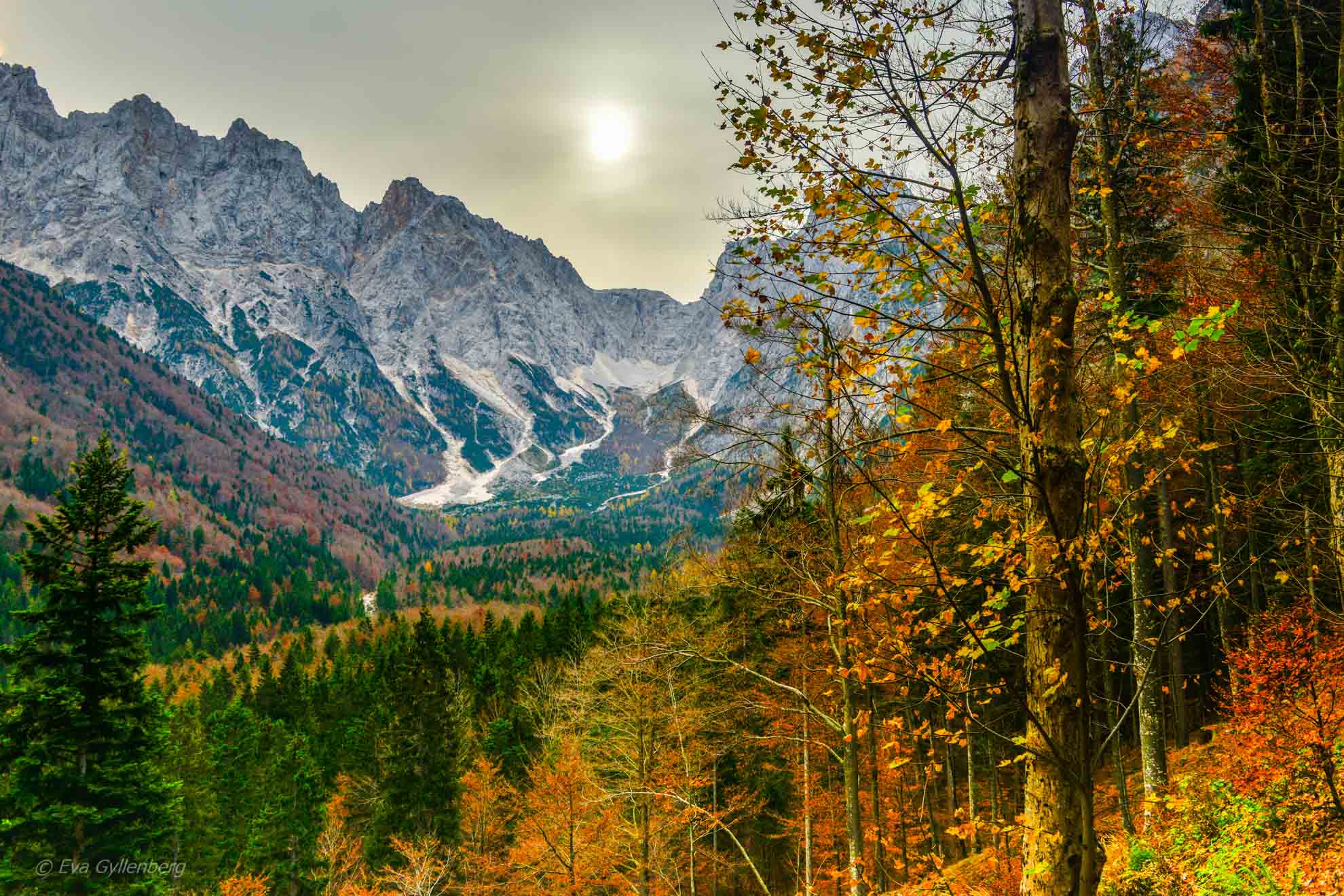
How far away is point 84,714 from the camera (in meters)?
14.0

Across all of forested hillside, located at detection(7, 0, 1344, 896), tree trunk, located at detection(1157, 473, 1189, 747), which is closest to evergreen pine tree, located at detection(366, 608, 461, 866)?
forested hillside, located at detection(7, 0, 1344, 896)

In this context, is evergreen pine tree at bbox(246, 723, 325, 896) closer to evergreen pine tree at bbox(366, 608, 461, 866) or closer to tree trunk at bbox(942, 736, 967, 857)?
evergreen pine tree at bbox(366, 608, 461, 866)

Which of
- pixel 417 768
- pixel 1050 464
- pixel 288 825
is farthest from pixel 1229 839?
pixel 288 825

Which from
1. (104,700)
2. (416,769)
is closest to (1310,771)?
(104,700)

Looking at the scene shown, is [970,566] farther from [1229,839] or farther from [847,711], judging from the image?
[1229,839]

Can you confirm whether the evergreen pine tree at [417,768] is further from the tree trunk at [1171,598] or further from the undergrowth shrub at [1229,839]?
the undergrowth shrub at [1229,839]

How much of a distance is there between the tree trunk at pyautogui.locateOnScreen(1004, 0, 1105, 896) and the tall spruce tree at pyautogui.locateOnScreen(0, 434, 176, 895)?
1628cm

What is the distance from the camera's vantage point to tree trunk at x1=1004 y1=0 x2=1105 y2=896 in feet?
11.5

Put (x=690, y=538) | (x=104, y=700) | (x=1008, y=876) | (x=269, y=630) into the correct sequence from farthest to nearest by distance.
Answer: (x=269, y=630)
(x=104, y=700)
(x=1008, y=876)
(x=690, y=538)

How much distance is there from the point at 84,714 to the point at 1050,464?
1854 centimetres

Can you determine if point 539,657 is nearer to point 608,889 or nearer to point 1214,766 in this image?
point 608,889

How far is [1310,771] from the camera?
9867 mm

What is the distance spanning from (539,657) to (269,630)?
124 metres

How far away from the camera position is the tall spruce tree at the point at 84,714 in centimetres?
1341
